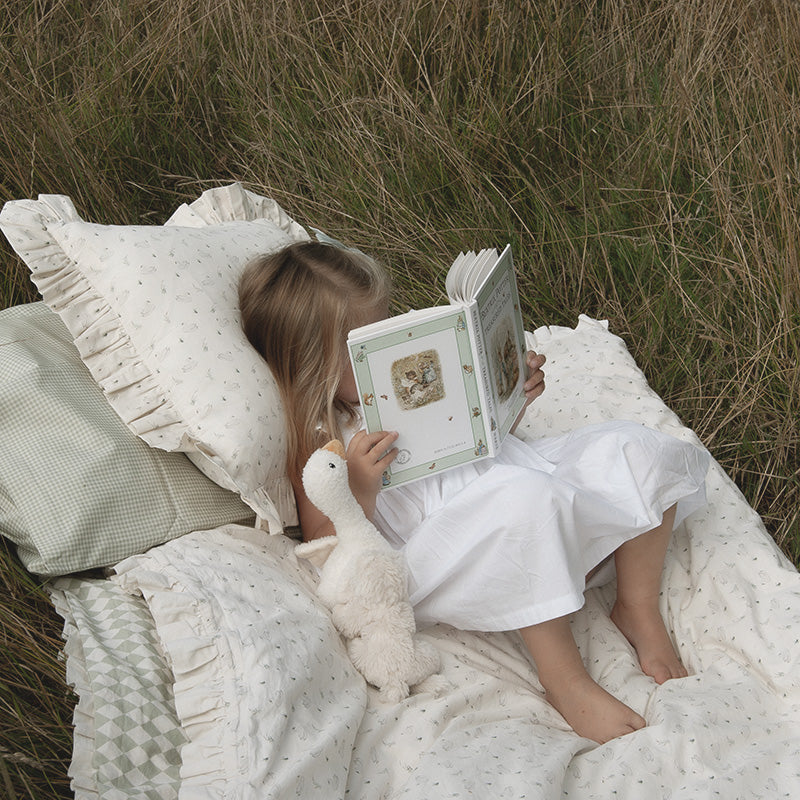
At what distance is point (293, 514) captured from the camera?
1805 millimetres

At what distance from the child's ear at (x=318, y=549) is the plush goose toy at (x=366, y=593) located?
3 centimetres

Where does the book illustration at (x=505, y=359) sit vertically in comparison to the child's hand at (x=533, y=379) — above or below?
above

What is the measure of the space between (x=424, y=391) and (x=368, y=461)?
0.52 ft

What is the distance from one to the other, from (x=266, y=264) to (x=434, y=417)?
0.49 metres

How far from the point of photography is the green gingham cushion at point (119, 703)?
4.06 feet

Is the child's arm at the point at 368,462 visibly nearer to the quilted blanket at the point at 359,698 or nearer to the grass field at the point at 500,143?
the quilted blanket at the point at 359,698

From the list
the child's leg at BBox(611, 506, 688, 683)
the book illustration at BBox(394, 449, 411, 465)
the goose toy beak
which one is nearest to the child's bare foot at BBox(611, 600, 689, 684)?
the child's leg at BBox(611, 506, 688, 683)

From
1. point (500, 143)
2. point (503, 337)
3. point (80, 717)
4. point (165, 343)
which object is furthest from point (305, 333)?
point (500, 143)

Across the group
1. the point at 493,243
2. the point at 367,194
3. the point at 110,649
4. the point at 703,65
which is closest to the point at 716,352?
the point at 493,243

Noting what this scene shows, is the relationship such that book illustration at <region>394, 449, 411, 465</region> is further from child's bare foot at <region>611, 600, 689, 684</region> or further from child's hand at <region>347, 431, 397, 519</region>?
child's bare foot at <region>611, 600, 689, 684</region>

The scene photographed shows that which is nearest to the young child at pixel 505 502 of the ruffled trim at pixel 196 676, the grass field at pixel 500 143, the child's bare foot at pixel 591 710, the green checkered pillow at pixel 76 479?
the child's bare foot at pixel 591 710

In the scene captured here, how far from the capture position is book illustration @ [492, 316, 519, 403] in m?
1.70

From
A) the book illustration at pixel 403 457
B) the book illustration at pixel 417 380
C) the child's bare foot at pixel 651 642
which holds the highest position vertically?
the book illustration at pixel 417 380

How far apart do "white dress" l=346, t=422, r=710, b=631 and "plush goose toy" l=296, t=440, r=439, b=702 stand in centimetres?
8
